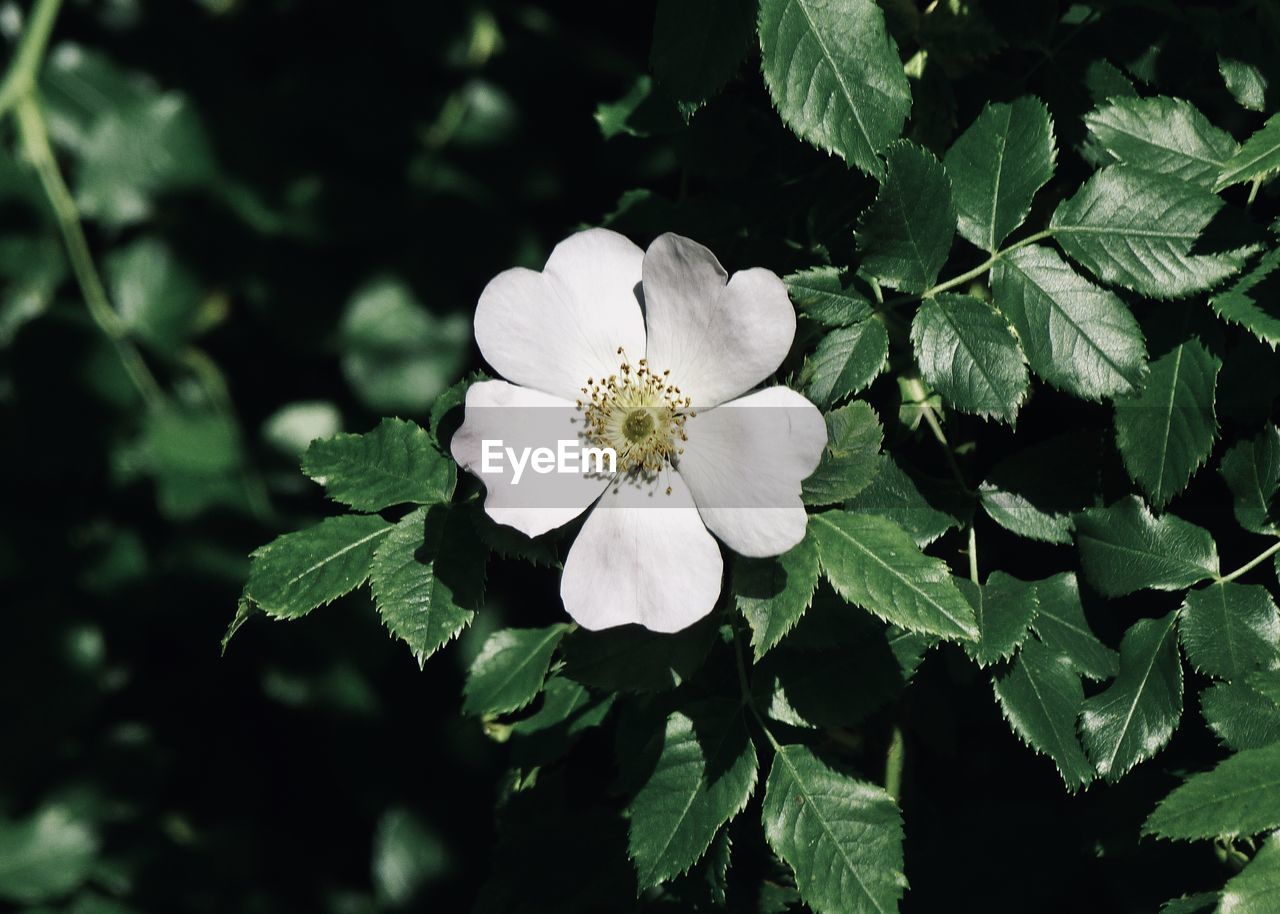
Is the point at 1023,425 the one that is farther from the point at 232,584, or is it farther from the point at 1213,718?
the point at 232,584

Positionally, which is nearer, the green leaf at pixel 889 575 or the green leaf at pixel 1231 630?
the green leaf at pixel 889 575

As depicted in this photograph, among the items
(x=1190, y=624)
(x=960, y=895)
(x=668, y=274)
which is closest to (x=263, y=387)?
(x=668, y=274)

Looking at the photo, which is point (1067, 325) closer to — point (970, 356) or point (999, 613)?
point (970, 356)

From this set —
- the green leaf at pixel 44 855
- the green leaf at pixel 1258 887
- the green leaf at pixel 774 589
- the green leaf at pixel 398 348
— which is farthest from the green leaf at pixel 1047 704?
the green leaf at pixel 44 855

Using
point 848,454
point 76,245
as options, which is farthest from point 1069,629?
point 76,245

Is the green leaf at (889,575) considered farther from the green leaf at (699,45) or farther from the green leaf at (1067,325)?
the green leaf at (699,45)
